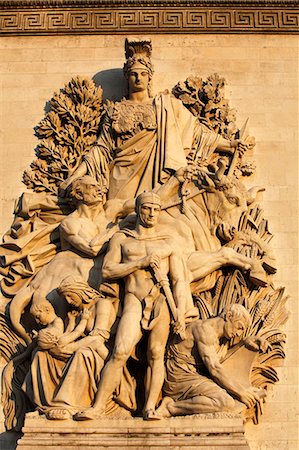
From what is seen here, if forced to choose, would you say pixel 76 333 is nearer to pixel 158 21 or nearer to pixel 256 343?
pixel 256 343

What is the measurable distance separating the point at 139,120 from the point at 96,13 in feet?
5.37

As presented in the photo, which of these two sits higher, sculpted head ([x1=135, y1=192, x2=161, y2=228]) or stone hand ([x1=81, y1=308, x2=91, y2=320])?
sculpted head ([x1=135, y1=192, x2=161, y2=228])

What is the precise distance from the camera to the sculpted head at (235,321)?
10602mm

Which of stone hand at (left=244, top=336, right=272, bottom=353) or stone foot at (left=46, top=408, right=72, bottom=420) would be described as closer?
stone foot at (left=46, top=408, right=72, bottom=420)

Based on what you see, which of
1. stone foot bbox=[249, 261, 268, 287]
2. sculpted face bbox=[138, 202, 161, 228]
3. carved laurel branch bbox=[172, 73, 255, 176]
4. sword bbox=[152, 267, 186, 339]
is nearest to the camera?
sword bbox=[152, 267, 186, 339]

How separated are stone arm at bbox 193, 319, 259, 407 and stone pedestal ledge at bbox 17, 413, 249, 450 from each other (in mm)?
344

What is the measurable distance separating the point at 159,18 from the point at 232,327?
3884mm

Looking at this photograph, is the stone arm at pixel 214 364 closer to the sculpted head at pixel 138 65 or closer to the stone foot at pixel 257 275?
the stone foot at pixel 257 275

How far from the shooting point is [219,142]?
11.7 meters

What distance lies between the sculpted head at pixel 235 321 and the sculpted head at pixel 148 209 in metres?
1.16

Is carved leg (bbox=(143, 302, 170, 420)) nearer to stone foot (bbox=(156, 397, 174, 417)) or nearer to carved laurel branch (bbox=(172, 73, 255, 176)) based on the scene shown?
stone foot (bbox=(156, 397, 174, 417))

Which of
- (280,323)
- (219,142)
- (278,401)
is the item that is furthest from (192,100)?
(278,401)

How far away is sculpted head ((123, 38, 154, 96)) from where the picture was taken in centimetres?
1182

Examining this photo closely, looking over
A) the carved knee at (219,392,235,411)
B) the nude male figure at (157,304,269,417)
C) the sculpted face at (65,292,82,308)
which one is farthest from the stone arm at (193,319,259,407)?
the sculpted face at (65,292,82,308)
